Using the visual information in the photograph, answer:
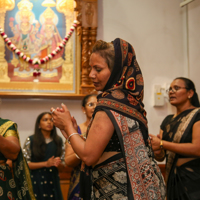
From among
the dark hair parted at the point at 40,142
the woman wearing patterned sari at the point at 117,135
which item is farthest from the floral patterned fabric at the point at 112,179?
the dark hair parted at the point at 40,142

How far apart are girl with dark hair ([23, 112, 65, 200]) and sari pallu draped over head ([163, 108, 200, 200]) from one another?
3.98ft

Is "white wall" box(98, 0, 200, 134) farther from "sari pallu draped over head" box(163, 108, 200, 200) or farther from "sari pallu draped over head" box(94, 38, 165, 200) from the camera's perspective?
"sari pallu draped over head" box(94, 38, 165, 200)

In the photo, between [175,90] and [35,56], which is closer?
[175,90]

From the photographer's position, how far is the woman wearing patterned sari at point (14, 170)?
203cm

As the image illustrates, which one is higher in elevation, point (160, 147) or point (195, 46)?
point (195, 46)

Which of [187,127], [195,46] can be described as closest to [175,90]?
[187,127]

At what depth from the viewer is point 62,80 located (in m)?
3.81

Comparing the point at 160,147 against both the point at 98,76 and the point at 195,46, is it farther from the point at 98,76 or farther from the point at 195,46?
the point at 195,46

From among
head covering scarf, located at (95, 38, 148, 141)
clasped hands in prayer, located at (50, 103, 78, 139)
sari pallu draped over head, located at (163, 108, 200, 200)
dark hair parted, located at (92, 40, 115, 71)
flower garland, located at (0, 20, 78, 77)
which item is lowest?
sari pallu draped over head, located at (163, 108, 200, 200)

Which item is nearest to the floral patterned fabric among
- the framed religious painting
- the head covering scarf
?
the head covering scarf

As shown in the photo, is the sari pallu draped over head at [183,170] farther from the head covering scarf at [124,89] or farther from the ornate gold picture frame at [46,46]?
the ornate gold picture frame at [46,46]

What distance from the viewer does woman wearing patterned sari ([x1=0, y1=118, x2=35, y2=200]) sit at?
2.03 metres

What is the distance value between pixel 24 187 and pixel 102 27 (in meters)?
2.53

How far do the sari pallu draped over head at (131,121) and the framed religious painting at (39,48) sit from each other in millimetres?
2233
